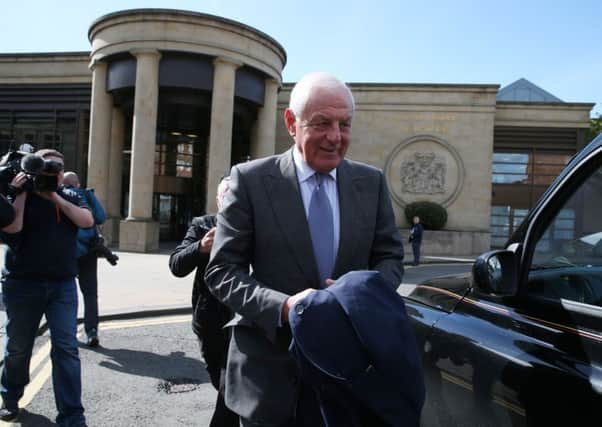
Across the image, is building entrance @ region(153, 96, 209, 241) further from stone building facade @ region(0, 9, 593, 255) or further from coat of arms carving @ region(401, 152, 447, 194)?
coat of arms carving @ region(401, 152, 447, 194)

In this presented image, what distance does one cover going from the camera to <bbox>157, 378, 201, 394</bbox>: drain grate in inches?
163

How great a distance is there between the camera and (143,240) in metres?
16.9

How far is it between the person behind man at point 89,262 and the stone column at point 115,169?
1487 centimetres

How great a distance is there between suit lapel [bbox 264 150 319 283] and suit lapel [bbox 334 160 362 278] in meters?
0.11

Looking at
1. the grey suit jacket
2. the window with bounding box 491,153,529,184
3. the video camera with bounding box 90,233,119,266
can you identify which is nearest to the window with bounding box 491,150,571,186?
the window with bounding box 491,153,529,184

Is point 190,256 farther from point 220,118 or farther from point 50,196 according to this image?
point 220,118

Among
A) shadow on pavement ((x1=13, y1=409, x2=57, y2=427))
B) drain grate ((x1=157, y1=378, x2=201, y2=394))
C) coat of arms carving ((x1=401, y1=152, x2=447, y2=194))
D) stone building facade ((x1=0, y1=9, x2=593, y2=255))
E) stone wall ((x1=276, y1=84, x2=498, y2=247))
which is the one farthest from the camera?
coat of arms carving ((x1=401, y1=152, x2=447, y2=194))

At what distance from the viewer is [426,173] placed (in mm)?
22469

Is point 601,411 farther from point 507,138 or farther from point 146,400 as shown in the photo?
point 507,138

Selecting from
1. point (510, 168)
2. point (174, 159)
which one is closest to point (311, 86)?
point (174, 159)

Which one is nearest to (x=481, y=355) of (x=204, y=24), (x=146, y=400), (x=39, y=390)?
(x=146, y=400)

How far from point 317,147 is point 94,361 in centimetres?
407

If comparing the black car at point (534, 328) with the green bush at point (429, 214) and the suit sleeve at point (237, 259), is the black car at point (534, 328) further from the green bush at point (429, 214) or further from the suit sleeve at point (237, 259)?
the green bush at point (429, 214)

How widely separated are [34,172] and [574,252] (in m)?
3.16
